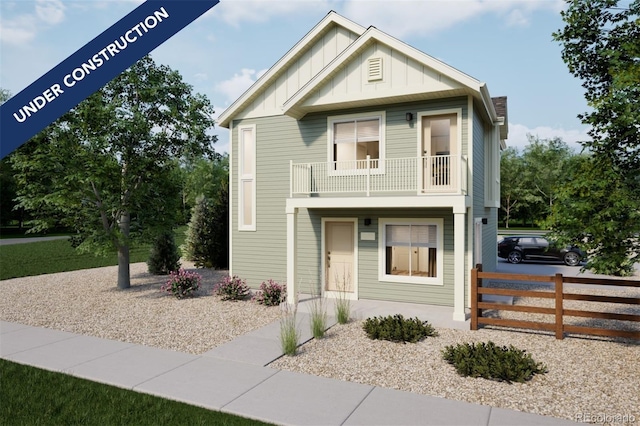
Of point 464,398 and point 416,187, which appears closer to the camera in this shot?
point 464,398

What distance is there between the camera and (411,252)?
11.5 metres

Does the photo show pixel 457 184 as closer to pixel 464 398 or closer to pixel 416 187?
pixel 416 187

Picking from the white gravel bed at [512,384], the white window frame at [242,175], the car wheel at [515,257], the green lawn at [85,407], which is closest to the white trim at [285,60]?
the white window frame at [242,175]

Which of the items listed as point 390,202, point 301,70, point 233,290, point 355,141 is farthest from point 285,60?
point 233,290

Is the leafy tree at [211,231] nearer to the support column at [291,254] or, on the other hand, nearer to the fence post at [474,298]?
the support column at [291,254]

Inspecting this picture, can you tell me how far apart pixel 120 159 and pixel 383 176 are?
8535 mm

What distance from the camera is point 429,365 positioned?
22.2 ft

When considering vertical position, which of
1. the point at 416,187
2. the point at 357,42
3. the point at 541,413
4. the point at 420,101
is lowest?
the point at 541,413

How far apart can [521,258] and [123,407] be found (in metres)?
19.3

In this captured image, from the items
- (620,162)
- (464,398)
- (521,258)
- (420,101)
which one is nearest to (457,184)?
(420,101)

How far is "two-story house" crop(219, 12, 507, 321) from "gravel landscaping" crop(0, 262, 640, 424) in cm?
211

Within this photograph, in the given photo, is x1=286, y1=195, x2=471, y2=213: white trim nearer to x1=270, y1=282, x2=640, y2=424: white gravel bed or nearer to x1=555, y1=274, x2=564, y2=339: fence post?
x1=555, y1=274, x2=564, y2=339: fence post

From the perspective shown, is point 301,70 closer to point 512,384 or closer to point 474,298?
point 474,298

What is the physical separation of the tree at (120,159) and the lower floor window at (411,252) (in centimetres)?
752
